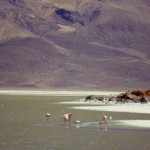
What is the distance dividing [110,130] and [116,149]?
9019mm

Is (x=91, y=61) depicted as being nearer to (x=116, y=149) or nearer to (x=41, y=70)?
(x=41, y=70)

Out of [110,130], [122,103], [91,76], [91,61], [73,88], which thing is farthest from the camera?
[91,61]

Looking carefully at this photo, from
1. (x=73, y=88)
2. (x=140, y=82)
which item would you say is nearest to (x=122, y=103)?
(x=73, y=88)

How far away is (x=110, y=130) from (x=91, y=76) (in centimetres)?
14276

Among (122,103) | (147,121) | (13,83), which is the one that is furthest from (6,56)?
(147,121)

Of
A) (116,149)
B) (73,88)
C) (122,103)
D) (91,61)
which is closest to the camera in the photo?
(116,149)

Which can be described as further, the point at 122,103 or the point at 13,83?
the point at 13,83

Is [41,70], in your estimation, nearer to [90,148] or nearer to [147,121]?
[147,121]

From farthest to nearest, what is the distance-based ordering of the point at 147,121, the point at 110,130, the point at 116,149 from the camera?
the point at 147,121 < the point at 110,130 < the point at 116,149

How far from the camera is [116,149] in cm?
3152

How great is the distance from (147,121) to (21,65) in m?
142

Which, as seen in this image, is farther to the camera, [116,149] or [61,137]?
[61,137]

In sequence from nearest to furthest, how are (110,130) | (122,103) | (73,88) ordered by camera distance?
(110,130) → (122,103) → (73,88)

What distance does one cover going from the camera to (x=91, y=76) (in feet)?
601
